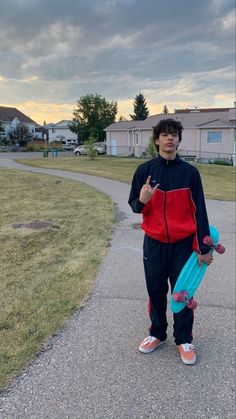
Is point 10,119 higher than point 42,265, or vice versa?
point 10,119

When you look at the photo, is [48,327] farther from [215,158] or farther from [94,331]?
[215,158]

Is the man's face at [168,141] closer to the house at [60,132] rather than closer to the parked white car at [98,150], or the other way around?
the parked white car at [98,150]

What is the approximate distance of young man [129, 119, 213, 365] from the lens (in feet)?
9.62

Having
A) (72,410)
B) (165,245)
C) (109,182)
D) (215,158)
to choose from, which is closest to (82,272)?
(165,245)

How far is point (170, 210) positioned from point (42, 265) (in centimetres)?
281

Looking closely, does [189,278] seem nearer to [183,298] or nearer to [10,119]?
[183,298]

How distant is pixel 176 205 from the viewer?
2.94m

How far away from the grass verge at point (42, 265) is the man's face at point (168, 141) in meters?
1.82

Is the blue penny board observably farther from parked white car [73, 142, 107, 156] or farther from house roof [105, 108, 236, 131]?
parked white car [73, 142, 107, 156]

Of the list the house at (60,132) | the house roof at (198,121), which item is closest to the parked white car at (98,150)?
the house roof at (198,121)

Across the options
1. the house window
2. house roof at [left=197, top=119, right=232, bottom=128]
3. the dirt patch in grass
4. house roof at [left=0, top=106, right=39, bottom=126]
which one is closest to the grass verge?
the dirt patch in grass

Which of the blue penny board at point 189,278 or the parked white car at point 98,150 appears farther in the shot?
the parked white car at point 98,150

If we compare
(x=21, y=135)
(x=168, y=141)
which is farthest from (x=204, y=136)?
(x=21, y=135)

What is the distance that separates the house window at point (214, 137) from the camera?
33.4 meters
